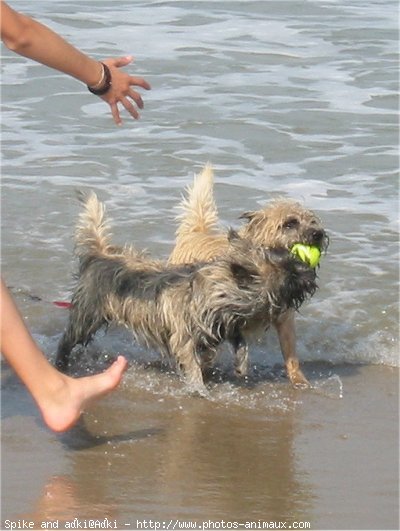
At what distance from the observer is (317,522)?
4.59 m

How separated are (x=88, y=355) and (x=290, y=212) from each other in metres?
1.39

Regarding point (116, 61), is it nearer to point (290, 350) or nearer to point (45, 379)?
point (45, 379)

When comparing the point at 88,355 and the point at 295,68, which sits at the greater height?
the point at 88,355

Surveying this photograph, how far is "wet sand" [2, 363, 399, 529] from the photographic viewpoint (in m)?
4.66

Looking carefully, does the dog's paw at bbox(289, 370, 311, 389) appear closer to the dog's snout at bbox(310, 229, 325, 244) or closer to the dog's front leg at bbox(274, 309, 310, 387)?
the dog's front leg at bbox(274, 309, 310, 387)

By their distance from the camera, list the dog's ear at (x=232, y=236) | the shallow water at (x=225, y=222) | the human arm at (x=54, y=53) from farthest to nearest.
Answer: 1. the dog's ear at (x=232, y=236)
2. the shallow water at (x=225, y=222)
3. the human arm at (x=54, y=53)

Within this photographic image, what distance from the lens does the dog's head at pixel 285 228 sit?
623 centimetres

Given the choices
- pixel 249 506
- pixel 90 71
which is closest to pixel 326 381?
pixel 249 506

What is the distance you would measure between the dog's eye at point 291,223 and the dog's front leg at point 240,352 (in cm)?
60

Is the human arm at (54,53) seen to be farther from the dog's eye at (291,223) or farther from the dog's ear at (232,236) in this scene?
the dog's eye at (291,223)

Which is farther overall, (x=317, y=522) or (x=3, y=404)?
(x=3, y=404)

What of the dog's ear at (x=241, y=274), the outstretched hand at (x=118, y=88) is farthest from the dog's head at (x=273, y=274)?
the outstretched hand at (x=118, y=88)

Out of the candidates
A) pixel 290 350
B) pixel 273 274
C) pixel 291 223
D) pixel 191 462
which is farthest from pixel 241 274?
pixel 191 462

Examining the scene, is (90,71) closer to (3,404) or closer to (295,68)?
(3,404)
